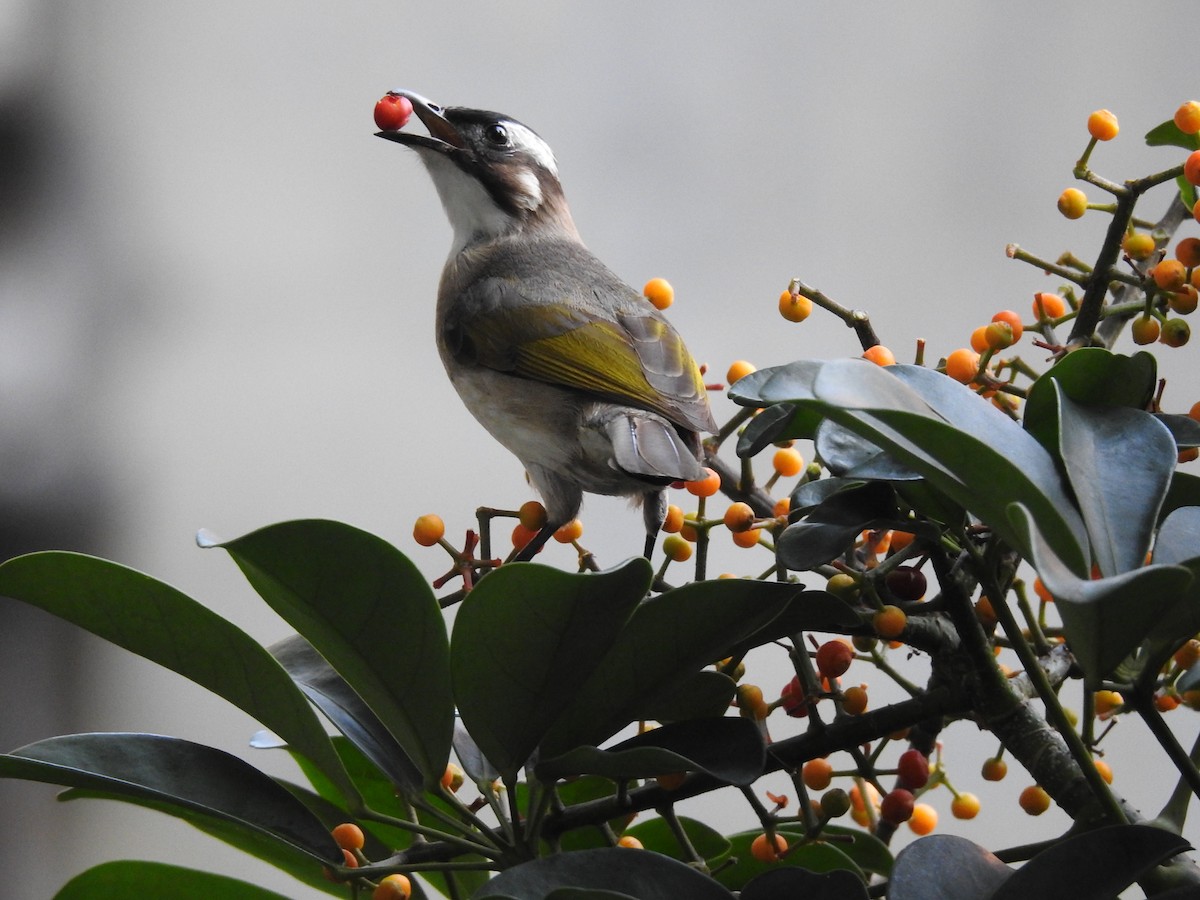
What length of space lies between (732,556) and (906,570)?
193 centimetres

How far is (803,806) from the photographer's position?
2.19 ft

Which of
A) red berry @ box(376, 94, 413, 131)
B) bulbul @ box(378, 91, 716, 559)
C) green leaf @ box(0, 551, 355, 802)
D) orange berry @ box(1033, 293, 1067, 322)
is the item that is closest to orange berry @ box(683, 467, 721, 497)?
bulbul @ box(378, 91, 716, 559)

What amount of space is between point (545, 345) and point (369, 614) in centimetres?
73

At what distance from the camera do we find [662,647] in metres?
0.57

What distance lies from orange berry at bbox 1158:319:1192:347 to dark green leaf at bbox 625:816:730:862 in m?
0.39

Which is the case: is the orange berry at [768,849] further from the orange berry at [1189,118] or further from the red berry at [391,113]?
the red berry at [391,113]

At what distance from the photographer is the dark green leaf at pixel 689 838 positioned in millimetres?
763

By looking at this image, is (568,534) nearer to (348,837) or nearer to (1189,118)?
(348,837)

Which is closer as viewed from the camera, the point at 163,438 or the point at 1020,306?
the point at 1020,306

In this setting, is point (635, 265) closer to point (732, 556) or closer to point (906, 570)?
point (732, 556)

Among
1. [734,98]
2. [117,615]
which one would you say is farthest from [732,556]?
[117,615]

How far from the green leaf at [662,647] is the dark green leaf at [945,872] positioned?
0.39 ft

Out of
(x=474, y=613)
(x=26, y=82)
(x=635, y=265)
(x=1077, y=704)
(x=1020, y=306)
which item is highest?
(x=26, y=82)

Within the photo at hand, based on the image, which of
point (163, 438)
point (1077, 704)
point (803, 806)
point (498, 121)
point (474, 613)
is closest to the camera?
point (474, 613)
